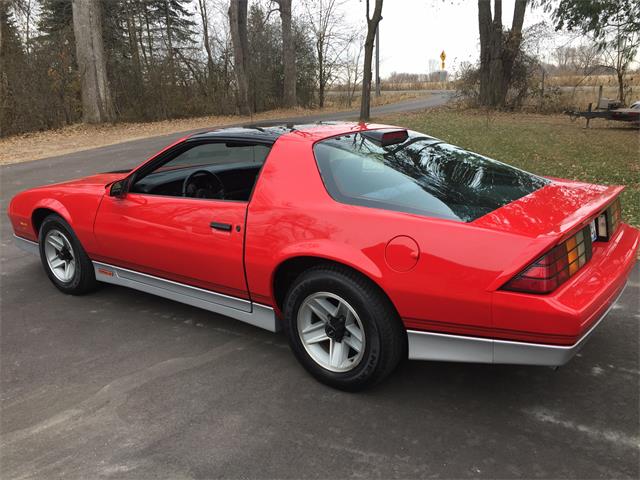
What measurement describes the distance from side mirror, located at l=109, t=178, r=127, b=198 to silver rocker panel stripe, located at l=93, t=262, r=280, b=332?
1.86ft

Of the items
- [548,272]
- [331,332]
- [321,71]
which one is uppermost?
[321,71]

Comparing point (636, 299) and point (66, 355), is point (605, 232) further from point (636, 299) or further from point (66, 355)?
point (66, 355)

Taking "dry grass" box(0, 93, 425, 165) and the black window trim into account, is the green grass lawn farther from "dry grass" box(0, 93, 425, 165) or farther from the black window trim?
"dry grass" box(0, 93, 425, 165)

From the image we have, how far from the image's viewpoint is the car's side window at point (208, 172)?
349cm

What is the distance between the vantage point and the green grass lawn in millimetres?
9280

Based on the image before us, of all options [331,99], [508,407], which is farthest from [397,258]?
[331,99]

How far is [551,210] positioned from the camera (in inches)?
111

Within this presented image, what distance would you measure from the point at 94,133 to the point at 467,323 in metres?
21.1

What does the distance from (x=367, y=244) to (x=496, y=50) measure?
23.9 m

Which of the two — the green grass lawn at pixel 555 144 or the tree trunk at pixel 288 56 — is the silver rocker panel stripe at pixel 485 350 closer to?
the green grass lawn at pixel 555 144

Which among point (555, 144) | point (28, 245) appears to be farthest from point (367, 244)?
point (555, 144)

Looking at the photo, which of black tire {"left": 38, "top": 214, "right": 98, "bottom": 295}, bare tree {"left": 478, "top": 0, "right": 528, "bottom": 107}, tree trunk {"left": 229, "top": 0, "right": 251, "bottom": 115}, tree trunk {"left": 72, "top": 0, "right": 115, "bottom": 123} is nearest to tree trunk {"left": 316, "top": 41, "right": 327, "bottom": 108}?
tree trunk {"left": 229, "top": 0, "right": 251, "bottom": 115}

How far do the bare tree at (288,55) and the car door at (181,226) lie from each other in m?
26.2

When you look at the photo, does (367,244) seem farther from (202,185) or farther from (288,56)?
(288,56)
